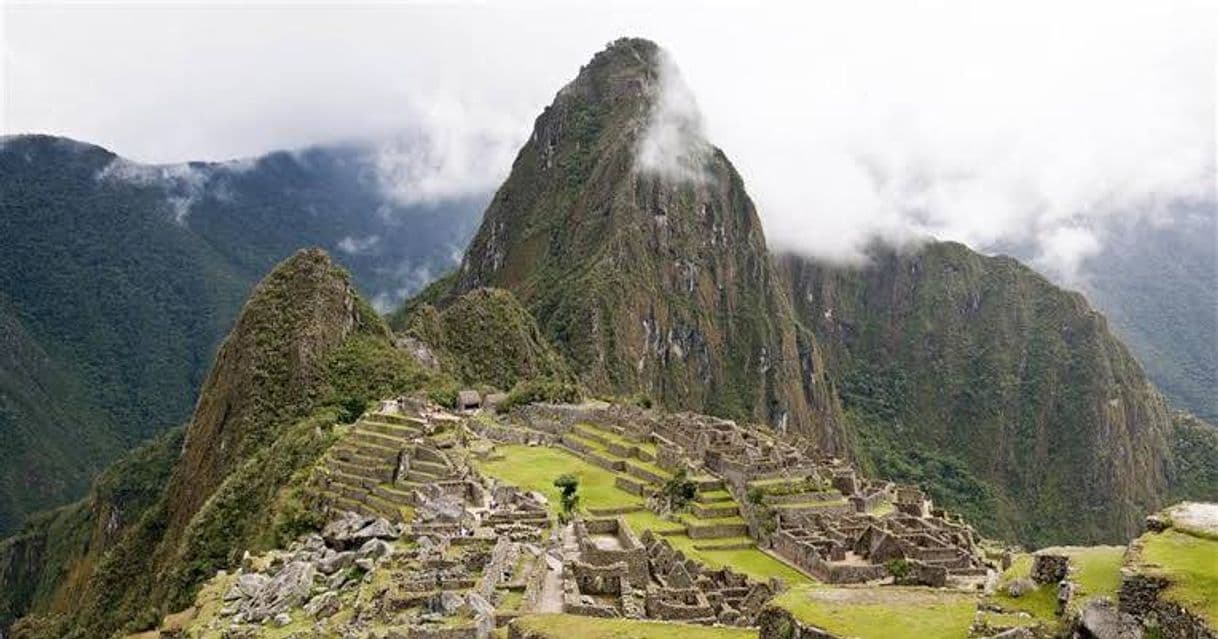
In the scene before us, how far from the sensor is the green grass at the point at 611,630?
17781 millimetres

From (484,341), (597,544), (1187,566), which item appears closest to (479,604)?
(597,544)

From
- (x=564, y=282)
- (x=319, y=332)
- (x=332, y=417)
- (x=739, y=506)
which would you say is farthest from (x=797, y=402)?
(x=739, y=506)

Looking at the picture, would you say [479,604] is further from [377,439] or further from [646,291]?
[646,291]

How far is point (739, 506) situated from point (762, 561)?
654 centimetres

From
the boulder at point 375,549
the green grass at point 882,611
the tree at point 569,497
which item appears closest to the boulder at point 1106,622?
the green grass at point 882,611

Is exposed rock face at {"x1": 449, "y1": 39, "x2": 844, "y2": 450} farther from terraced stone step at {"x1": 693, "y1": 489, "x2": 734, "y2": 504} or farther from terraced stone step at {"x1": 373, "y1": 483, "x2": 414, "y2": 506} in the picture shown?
terraced stone step at {"x1": 373, "y1": 483, "x2": 414, "y2": 506}

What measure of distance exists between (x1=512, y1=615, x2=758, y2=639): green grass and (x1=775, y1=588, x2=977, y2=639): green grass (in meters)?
2.73

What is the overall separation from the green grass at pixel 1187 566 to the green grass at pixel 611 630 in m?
6.86

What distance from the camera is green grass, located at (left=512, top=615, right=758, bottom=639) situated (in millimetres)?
17781

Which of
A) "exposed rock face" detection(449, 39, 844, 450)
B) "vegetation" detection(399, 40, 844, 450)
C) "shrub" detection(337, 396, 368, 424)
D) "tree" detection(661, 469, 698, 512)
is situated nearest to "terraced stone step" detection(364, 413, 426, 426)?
"shrub" detection(337, 396, 368, 424)

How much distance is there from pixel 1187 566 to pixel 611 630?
9.18 m

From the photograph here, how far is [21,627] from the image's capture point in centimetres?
9562

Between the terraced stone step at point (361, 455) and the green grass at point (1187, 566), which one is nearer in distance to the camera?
the green grass at point (1187, 566)

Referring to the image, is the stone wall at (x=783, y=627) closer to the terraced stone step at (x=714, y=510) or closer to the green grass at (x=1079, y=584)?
the green grass at (x=1079, y=584)
